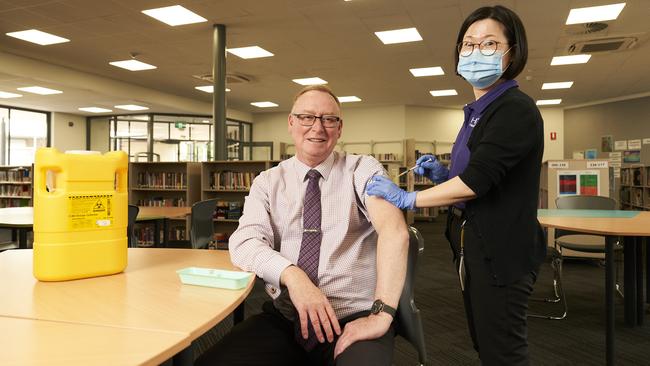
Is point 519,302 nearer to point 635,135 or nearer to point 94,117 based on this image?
point 635,135

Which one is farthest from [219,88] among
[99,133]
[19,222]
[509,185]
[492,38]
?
[99,133]

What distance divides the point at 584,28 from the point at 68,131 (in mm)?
12851

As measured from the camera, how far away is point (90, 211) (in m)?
1.16

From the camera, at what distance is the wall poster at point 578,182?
5129 millimetres

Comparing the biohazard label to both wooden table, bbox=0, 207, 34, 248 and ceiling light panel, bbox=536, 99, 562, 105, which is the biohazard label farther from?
ceiling light panel, bbox=536, 99, 562, 105

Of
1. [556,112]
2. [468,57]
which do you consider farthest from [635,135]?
[468,57]

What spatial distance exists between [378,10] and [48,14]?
4.25 meters

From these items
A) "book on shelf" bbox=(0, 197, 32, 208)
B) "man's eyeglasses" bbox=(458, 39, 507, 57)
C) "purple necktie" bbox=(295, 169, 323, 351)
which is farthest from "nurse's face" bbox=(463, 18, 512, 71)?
"book on shelf" bbox=(0, 197, 32, 208)

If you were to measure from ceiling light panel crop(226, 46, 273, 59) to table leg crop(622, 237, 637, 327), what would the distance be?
5786 mm

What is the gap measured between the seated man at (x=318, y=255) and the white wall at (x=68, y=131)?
41.9 feet

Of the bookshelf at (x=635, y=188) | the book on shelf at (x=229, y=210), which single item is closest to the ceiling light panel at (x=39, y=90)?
the book on shelf at (x=229, y=210)

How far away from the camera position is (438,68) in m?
8.32

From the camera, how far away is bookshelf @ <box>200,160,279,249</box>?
6.51m

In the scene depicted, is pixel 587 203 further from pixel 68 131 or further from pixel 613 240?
pixel 68 131
